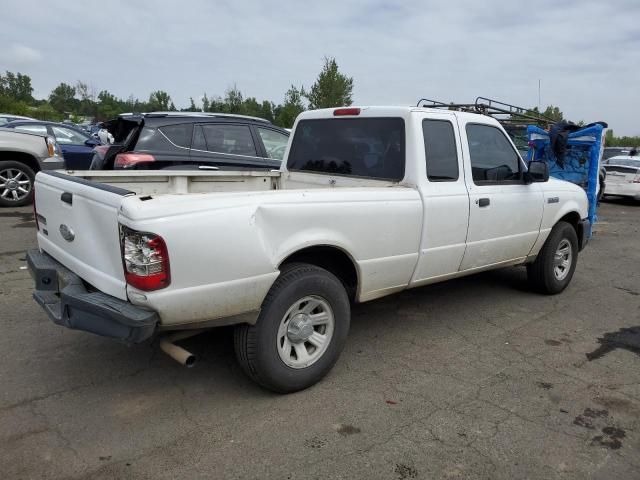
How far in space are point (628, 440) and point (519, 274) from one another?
142 inches

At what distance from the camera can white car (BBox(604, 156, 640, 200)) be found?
1473cm

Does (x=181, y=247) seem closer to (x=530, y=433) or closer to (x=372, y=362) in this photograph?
(x=372, y=362)

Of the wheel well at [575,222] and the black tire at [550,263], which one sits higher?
the wheel well at [575,222]

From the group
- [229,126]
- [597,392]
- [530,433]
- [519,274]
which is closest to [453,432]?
[530,433]

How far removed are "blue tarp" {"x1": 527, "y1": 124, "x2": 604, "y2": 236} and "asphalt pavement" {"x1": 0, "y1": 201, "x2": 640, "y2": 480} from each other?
13.5 ft

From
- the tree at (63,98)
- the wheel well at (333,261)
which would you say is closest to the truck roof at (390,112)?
the wheel well at (333,261)

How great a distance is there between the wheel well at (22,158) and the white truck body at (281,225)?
620 cm

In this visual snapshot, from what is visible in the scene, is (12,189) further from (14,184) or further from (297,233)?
(297,233)

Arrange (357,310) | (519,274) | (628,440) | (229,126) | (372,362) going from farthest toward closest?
(229,126), (519,274), (357,310), (372,362), (628,440)

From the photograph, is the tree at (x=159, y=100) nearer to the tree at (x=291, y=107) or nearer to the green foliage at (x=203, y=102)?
the green foliage at (x=203, y=102)

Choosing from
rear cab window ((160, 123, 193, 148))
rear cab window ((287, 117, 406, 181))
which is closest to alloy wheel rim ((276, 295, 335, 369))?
rear cab window ((287, 117, 406, 181))

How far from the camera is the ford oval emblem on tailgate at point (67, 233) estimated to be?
10.6 feet

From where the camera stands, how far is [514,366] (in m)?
3.91

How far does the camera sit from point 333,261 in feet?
12.2
